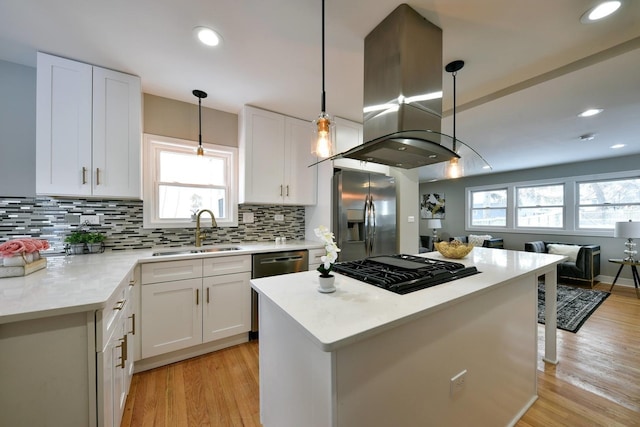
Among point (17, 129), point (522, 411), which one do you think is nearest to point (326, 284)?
point (522, 411)

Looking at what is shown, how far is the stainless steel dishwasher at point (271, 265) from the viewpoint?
2.40 metres

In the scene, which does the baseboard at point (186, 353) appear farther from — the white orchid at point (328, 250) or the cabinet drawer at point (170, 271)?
the white orchid at point (328, 250)

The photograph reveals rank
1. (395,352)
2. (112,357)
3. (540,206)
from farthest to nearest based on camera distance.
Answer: (540,206) < (112,357) < (395,352)

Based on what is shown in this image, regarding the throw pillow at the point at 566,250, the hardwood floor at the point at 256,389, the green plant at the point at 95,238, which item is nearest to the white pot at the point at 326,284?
the hardwood floor at the point at 256,389

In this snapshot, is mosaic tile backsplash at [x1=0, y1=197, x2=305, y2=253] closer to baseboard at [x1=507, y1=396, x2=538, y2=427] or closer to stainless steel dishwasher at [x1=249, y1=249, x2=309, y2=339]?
stainless steel dishwasher at [x1=249, y1=249, x2=309, y2=339]

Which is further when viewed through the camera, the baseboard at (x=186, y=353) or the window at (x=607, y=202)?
the window at (x=607, y=202)

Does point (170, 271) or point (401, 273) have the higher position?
point (401, 273)

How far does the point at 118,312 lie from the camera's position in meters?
1.34

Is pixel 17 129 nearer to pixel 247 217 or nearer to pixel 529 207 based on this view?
pixel 247 217

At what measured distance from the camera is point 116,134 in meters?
2.05

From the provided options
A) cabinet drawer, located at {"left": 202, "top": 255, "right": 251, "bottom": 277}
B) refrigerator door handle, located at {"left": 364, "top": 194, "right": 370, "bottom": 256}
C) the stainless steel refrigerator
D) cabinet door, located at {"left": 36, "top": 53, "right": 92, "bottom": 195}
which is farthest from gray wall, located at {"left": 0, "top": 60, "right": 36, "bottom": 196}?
refrigerator door handle, located at {"left": 364, "top": 194, "right": 370, "bottom": 256}

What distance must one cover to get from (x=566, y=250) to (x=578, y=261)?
1.15 ft

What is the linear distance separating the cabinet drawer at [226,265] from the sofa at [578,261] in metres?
5.29

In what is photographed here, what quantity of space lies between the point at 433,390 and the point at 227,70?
2.56m
